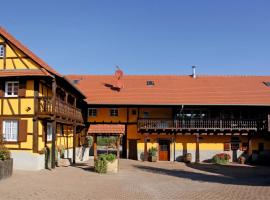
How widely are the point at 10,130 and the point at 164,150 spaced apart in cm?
1609

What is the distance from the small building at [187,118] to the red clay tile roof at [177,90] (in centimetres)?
8

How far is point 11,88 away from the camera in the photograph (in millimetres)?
23656

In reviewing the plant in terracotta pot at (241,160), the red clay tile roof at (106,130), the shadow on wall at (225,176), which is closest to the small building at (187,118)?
the plant in terracotta pot at (241,160)

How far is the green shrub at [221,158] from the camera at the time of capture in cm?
3341

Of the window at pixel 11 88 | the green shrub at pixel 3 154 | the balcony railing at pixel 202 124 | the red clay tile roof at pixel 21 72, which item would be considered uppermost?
the red clay tile roof at pixel 21 72

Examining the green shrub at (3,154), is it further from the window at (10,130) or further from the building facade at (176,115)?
the building facade at (176,115)

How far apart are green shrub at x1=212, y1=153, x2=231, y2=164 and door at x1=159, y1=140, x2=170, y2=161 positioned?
4199 millimetres

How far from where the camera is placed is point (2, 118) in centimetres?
2320

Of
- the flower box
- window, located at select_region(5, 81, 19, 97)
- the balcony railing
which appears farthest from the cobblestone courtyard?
the balcony railing

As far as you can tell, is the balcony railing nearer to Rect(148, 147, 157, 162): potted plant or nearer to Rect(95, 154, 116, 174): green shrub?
Rect(148, 147, 157, 162): potted plant

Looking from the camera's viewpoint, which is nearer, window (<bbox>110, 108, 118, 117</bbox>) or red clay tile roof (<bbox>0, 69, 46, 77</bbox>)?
red clay tile roof (<bbox>0, 69, 46, 77</bbox>)

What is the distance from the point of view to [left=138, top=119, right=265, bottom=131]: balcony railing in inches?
1331

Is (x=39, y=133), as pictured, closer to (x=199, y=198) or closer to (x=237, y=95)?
(x=199, y=198)

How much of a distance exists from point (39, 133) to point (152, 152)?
1351 cm
